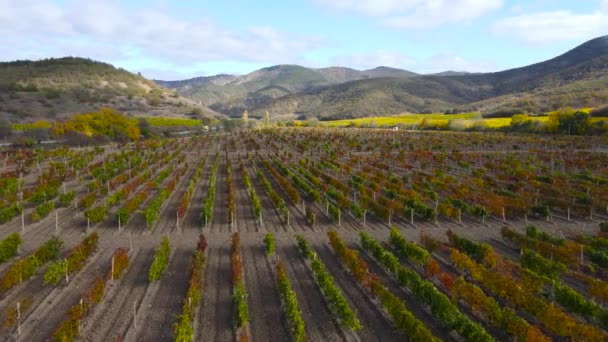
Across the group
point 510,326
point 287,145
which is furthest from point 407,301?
point 287,145

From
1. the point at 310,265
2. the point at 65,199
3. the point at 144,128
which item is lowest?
the point at 310,265

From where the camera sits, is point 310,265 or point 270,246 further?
point 270,246

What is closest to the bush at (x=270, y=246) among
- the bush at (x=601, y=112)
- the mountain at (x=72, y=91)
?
the mountain at (x=72, y=91)

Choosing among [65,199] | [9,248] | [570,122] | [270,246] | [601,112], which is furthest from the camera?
[601,112]

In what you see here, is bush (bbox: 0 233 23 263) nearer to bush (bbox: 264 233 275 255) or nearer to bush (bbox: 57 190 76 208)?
bush (bbox: 57 190 76 208)

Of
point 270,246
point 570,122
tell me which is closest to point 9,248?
point 270,246

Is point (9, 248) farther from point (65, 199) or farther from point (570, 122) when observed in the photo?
point (570, 122)

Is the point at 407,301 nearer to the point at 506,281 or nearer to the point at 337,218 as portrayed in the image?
the point at 506,281
